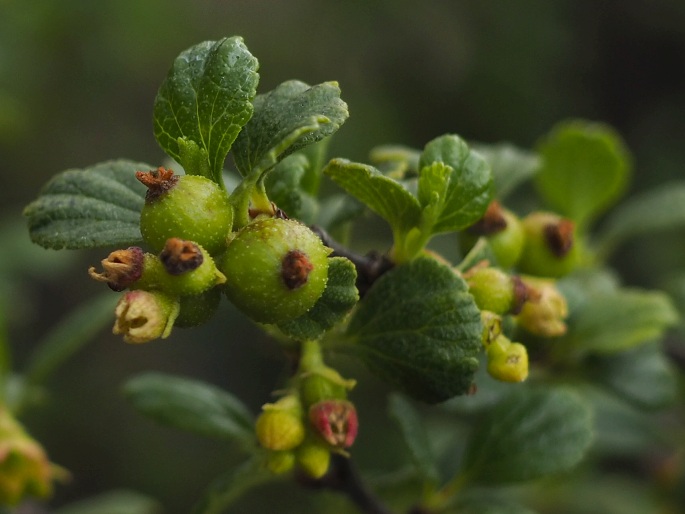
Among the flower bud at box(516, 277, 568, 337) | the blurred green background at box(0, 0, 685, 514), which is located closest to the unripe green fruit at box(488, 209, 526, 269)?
the flower bud at box(516, 277, 568, 337)

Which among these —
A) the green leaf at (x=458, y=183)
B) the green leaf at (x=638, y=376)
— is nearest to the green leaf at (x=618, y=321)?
the green leaf at (x=638, y=376)

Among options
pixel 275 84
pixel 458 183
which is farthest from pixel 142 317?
pixel 275 84

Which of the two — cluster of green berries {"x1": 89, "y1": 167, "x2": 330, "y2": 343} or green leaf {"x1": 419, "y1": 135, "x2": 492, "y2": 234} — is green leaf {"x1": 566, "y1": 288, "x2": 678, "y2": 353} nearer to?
green leaf {"x1": 419, "y1": 135, "x2": 492, "y2": 234}

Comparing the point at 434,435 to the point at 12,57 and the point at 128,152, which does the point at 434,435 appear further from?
the point at 128,152

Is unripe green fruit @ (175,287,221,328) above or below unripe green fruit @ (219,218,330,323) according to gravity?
below

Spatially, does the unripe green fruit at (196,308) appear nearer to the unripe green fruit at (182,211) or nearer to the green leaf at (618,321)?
the unripe green fruit at (182,211)

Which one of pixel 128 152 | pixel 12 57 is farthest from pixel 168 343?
pixel 12 57
